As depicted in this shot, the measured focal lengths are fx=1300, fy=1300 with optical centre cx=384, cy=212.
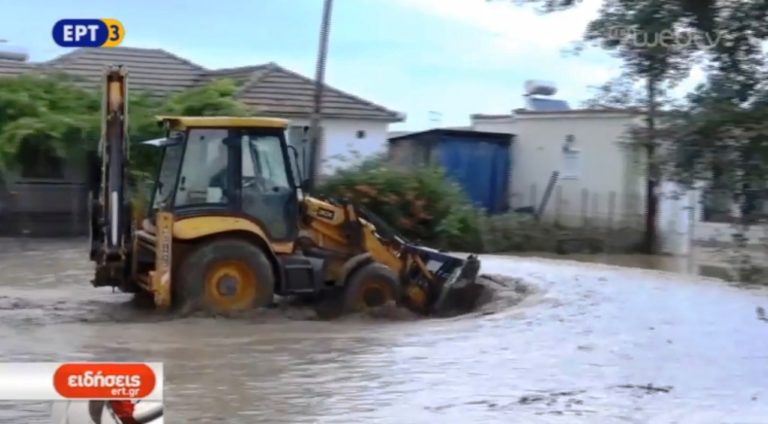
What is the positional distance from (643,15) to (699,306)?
37.1 feet

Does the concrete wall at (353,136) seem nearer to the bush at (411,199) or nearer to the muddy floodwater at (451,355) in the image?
the bush at (411,199)

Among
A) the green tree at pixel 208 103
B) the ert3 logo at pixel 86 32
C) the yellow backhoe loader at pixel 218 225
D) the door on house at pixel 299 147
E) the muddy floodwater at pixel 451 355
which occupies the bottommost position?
the muddy floodwater at pixel 451 355

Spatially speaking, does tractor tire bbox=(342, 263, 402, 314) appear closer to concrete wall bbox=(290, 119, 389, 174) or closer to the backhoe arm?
the backhoe arm

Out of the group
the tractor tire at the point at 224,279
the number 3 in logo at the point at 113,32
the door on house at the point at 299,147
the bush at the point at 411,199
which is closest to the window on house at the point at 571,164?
the bush at the point at 411,199

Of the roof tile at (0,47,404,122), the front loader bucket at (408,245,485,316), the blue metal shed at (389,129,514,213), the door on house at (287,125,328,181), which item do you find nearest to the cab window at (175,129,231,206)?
the door on house at (287,125,328,181)

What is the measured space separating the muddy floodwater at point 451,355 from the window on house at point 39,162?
938 cm

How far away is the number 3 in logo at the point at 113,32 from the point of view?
9234mm

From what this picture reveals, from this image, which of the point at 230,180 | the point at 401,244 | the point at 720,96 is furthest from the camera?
the point at 401,244

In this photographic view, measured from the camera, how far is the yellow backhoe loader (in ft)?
49.3

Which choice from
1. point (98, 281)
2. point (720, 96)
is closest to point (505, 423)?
point (720, 96)

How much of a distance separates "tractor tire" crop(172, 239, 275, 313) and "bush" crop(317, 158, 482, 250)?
31.9ft

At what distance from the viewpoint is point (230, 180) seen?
15328 mm

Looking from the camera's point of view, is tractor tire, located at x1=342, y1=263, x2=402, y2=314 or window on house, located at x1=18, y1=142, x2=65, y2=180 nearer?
tractor tire, located at x1=342, y1=263, x2=402, y2=314

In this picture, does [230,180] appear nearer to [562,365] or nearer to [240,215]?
[240,215]
